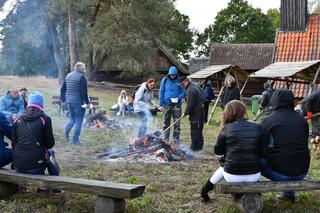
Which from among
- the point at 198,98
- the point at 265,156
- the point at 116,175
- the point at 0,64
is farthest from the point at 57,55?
the point at 265,156

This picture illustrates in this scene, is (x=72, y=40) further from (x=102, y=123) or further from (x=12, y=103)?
(x=12, y=103)

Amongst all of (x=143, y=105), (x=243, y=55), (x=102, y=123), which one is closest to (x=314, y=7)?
(x=243, y=55)

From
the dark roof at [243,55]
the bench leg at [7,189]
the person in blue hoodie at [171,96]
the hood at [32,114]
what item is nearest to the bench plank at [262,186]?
the hood at [32,114]

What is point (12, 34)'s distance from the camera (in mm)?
28750

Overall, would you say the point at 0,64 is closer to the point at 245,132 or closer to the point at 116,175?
the point at 116,175

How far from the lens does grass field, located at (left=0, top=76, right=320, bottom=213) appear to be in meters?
5.41

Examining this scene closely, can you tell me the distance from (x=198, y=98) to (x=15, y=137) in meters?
5.12

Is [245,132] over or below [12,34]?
below

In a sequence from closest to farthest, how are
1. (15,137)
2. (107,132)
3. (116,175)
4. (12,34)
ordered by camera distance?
(15,137)
(116,175)
(107,132)
(12,34)

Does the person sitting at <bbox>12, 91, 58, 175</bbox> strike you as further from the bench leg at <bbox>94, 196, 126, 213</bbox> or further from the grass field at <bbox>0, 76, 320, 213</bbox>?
the bench leg at <bbox>94, 196, 126, 213</bbox>

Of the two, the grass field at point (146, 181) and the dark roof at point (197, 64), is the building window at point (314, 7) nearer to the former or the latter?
the dark roof at point (197, 64)

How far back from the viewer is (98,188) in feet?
15.9

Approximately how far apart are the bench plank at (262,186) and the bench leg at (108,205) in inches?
43.7

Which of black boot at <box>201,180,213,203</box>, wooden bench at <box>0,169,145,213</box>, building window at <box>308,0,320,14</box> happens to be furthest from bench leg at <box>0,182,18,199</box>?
building window at <box>308,0,320,14</box>
